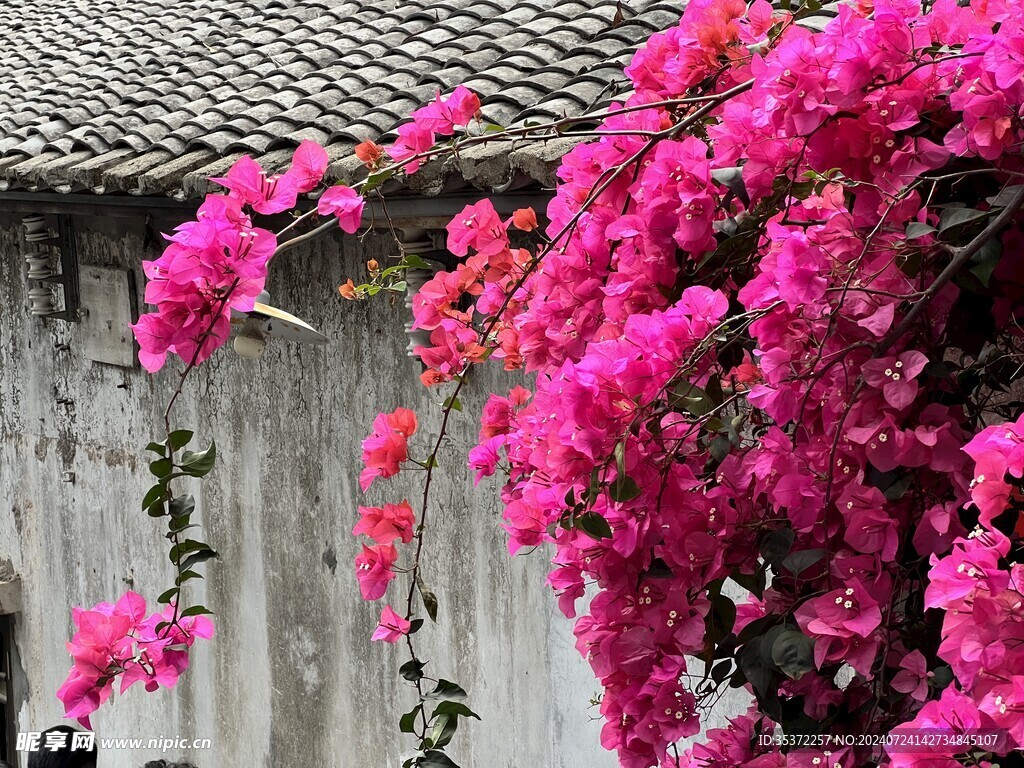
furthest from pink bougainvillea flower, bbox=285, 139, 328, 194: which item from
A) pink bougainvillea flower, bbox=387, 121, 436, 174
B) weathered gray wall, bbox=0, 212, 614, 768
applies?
weathered gray wall, bbox=0, 212, 614, 768

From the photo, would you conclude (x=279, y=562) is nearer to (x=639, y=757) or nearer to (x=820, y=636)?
(x=639, y=757)

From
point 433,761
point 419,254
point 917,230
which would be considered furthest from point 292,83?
point 917,230

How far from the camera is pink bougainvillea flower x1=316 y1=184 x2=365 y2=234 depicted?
1.79m

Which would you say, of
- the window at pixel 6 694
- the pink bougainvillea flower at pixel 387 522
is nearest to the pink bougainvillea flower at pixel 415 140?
the pink bougainvillea flower at pixel 387 522

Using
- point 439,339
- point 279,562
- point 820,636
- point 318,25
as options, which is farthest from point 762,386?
point 318,25

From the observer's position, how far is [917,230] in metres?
1.27

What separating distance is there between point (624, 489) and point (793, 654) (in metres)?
0.27

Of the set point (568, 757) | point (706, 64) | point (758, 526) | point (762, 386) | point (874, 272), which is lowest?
point (568, 757)

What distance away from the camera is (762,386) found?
1.38 m

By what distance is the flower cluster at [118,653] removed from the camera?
1715 mm

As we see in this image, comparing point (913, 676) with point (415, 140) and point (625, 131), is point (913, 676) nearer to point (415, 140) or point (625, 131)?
point (625, 131)

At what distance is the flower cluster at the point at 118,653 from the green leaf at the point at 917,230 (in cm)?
116

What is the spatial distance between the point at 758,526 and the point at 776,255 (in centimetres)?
32

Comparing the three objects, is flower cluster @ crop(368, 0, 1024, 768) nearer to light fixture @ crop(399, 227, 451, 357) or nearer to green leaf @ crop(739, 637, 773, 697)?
green leaf @ crop(739, 637, 773, 697)
